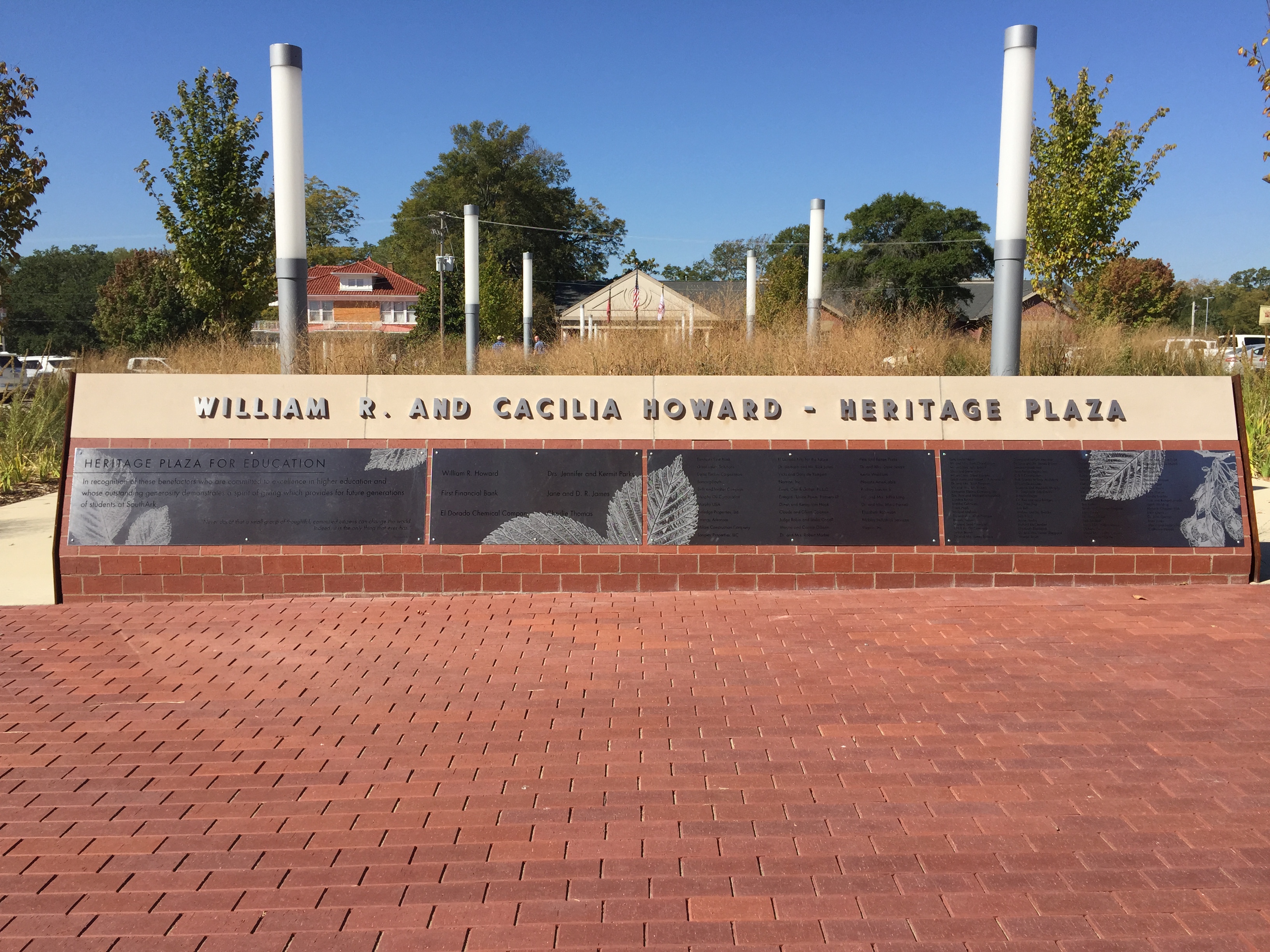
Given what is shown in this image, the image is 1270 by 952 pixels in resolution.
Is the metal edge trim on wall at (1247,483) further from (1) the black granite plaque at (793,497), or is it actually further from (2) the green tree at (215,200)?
(2) the green tree at (215,200)

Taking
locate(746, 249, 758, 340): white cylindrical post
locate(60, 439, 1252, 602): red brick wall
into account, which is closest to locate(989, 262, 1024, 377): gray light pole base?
locate(60, 439, 1252, 602): red brick wall

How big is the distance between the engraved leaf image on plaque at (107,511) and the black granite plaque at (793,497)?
11.5 ft

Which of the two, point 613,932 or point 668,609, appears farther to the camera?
point 668,609

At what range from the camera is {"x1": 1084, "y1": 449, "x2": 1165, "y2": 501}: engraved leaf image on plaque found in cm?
726

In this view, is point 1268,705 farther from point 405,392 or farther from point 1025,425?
point 405,392

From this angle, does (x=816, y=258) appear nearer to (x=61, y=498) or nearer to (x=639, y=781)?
(x=61, y=498)

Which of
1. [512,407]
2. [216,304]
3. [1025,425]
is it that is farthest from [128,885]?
[216,304]

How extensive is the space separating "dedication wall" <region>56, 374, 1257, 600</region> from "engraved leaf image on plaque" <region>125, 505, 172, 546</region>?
2 cm

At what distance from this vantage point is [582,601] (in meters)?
6.86

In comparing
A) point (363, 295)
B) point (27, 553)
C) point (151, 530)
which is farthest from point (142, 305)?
point (151, 530)

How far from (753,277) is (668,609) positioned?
15.8 m

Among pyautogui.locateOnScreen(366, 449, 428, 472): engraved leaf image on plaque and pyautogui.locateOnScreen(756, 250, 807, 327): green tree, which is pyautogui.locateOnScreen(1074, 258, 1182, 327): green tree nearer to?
pyautogui.locateOnScreen(756, 250, 807, 327): green tree

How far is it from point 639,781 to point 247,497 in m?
4.17

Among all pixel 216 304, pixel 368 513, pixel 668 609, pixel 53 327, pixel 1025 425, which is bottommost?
pixel 668 609
